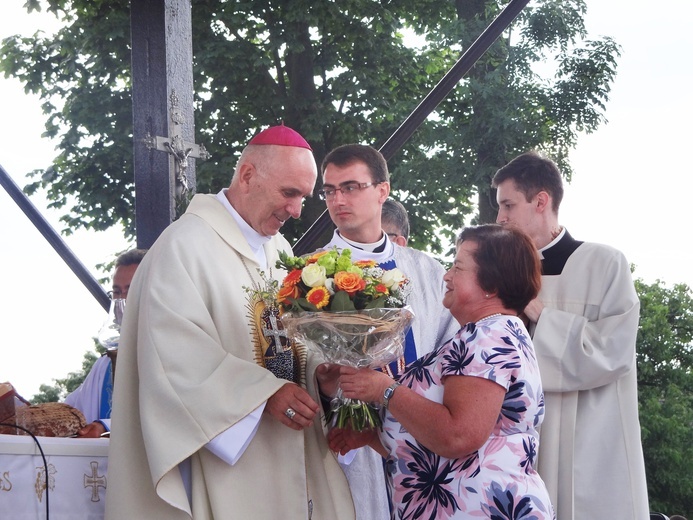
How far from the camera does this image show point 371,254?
445cm

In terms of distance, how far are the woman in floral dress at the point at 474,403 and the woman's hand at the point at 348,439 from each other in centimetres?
12

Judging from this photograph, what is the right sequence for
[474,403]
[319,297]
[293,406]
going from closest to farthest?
[474,403]
[319,297]
[293,406]

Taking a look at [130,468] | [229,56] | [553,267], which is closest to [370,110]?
[229,56]

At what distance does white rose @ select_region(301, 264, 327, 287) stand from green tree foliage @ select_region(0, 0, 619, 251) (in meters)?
10.9

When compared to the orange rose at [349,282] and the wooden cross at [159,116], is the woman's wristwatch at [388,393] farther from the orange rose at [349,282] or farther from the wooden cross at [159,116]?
the wooden cross at [159,116]

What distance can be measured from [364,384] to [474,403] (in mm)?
391

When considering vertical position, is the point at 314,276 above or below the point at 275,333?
above

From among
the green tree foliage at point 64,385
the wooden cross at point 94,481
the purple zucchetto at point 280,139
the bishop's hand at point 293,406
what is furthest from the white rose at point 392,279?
the green tree foliage at point 64,385

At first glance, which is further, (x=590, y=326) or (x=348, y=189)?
(x=348, y=189)

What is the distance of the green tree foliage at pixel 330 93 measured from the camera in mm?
14469

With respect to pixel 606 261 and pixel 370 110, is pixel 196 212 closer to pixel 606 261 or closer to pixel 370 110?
pixel 606 261

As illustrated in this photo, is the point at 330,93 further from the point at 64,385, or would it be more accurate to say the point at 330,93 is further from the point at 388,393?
the point at 388,393

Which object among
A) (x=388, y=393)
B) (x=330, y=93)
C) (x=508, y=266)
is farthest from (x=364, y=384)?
(x=330, y=93)

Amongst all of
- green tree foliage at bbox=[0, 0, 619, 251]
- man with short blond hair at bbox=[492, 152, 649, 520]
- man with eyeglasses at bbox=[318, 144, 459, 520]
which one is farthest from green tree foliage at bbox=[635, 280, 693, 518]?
man with short blond hair at bbox=[492, 152, 649, 520]
